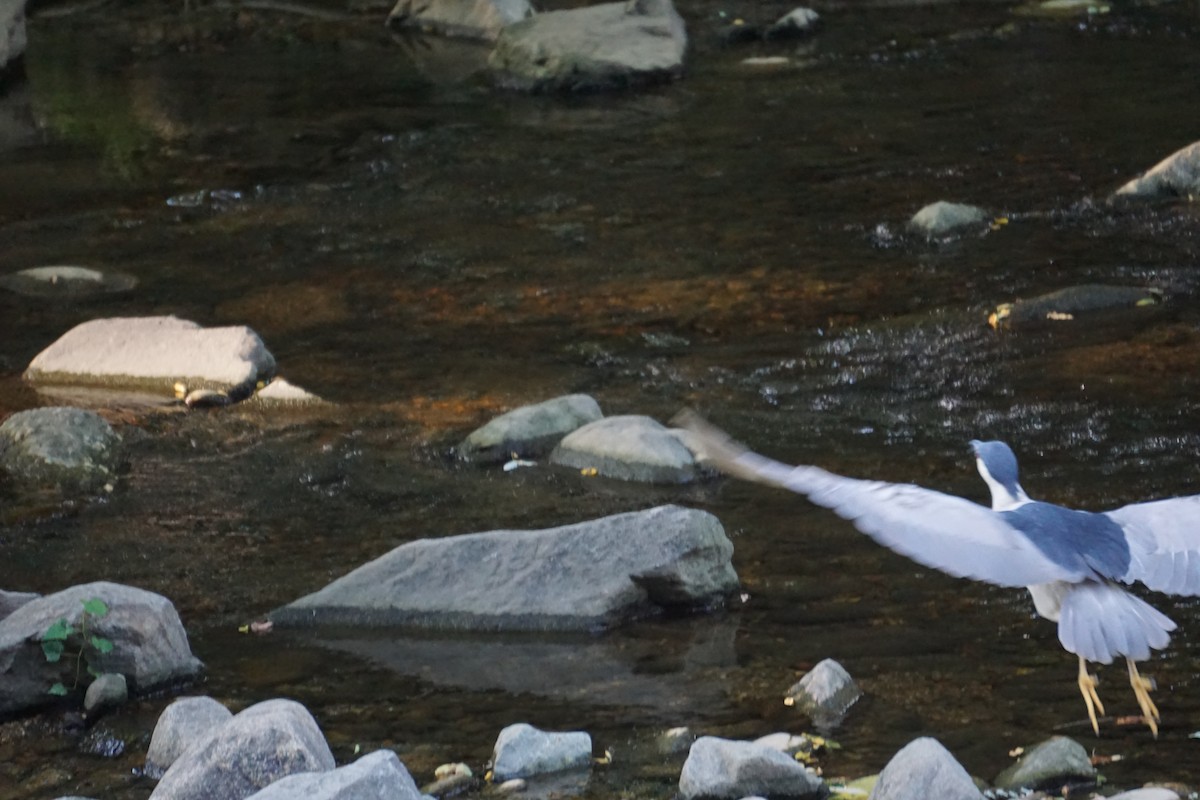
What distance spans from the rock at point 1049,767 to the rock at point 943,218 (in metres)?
5.52

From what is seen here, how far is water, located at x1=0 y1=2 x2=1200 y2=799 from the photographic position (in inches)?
186

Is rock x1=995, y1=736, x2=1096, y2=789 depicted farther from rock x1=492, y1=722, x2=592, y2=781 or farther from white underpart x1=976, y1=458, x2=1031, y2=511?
rock x1=492, y1=722, x2=592, y2=781

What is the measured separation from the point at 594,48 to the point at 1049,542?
10.8 m

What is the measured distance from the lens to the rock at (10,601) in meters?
5.12

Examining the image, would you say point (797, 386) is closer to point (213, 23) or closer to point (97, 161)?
point (97, 161)

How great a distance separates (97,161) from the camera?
12.3 meters

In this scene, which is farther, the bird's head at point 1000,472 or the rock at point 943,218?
the rock at point 943,218

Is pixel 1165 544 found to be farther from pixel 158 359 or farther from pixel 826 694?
pixel 158 359

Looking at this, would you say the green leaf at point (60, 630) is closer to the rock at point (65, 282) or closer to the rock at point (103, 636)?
the rock at point (103, 636)

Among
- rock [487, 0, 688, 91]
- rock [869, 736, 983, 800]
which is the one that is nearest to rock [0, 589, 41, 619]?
rock [869, 736, 983, 800]

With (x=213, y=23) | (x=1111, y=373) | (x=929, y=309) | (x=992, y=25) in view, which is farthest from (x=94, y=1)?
(x=1111, y=373)

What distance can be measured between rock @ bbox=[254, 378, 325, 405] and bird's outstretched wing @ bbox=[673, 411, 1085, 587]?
160 inches

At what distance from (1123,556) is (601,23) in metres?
11.2

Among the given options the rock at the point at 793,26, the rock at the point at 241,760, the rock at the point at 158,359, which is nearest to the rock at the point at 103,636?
the rock at the point at 241,760
